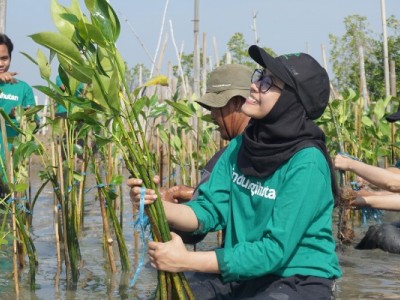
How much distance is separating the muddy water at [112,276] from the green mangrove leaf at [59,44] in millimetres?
2344

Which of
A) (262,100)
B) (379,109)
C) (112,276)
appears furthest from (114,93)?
(379,109)

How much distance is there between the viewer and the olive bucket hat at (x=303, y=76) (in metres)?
2.93

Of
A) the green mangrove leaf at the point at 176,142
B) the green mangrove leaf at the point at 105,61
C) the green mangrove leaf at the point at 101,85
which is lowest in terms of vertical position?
the green mangrove leaf at the point at 176,142

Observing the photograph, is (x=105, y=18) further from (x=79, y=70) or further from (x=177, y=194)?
(x=177, y=194)

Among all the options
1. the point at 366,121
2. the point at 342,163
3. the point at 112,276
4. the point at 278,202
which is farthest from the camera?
the point at 366,121

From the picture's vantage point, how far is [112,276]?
5.43 meters

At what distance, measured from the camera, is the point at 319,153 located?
2965 millimetres

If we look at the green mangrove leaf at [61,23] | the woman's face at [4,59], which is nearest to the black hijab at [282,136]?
the green mangrove leaf at [61,23]

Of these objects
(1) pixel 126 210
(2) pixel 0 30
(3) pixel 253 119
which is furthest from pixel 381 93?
(3) pixel 253 119

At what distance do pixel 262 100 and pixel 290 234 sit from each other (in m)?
0.46

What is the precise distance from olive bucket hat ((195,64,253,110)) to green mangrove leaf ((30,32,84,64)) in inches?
48.5

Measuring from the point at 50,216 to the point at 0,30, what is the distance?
1.95 meters

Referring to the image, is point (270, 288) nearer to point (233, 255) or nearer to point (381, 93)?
point (233, 255)

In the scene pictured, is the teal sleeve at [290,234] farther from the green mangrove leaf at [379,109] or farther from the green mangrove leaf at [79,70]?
the green mangrove leaf at [379,109]
